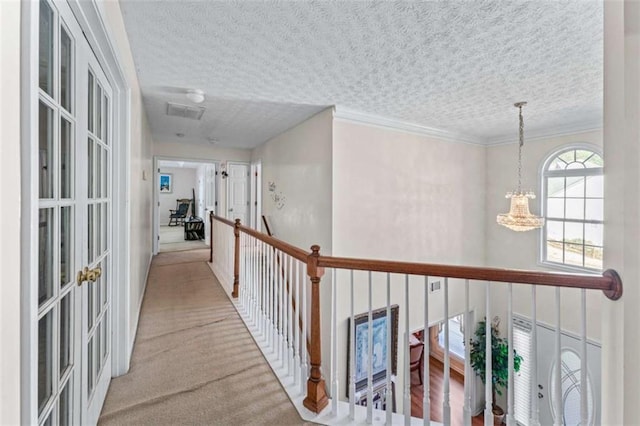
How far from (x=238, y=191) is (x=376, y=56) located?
4.79 meters

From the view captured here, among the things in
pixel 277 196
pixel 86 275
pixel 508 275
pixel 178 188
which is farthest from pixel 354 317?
pixel 178 188

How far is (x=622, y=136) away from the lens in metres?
0.91

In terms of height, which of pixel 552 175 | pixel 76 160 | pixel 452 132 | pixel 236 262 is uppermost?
pixel 452 132

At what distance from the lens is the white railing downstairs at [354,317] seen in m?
1.31

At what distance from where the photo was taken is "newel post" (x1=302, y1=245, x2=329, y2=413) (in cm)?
158

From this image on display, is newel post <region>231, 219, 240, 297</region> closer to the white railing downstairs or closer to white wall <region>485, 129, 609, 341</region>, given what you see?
the white railing downstairs

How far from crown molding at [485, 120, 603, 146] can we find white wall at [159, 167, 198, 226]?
9529 millimetres

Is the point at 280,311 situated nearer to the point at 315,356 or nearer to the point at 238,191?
the point at 315,356

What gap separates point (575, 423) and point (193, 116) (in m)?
6.65

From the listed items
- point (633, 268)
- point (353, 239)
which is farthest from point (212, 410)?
point (353, 239)

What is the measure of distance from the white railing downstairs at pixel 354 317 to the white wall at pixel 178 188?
285 inches

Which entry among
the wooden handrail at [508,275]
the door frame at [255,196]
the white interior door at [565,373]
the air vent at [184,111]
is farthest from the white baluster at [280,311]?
the white interior door at [565,373]

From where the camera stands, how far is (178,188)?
1059cm

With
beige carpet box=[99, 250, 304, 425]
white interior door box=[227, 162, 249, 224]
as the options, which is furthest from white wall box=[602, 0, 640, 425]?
white interior door box=[227, 162, 249, 224]
